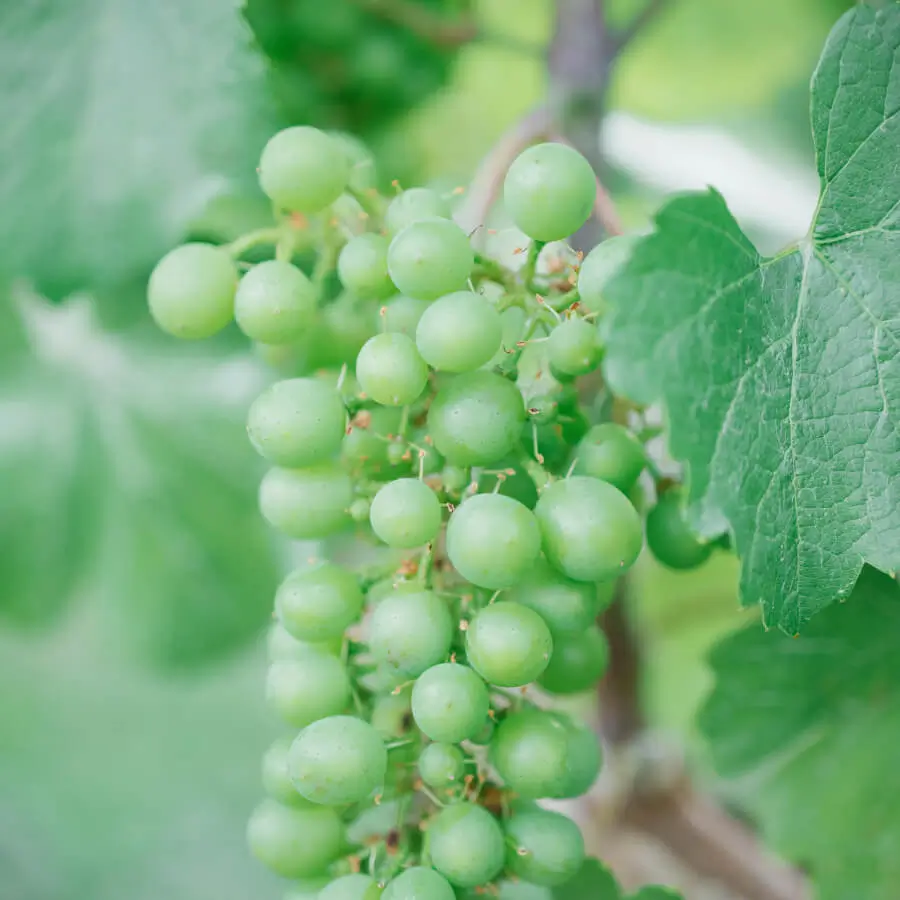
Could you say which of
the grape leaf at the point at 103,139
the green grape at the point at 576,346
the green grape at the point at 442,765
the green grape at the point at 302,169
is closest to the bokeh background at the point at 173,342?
the grape leaf at the point at 103,139

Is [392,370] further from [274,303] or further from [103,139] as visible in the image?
[103,139]

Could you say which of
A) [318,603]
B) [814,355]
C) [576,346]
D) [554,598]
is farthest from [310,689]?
[814,355]

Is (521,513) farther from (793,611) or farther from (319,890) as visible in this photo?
(319,890)

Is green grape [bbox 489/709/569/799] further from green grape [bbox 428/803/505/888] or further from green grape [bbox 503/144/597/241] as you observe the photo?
green grape [bbox 503/144/597/241]

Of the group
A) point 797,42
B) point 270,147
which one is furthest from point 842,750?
point 797,42

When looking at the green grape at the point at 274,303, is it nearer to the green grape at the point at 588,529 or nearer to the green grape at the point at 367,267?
the green grape at the point at 367,267

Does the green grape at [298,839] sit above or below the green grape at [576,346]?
below
